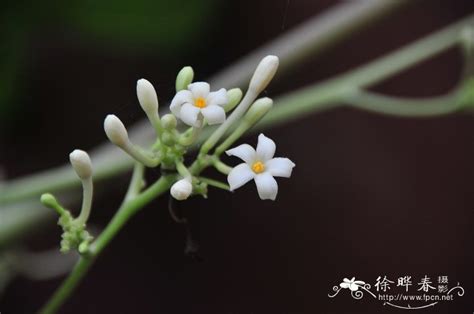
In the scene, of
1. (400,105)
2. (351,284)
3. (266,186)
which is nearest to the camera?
(266,186)

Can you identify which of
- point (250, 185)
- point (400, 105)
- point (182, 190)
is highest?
point (400, 105)

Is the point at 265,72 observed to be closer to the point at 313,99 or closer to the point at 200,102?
the point at 200,102

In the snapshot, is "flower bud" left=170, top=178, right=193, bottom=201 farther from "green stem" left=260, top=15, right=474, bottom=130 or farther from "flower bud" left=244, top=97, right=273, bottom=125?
"green stem" left=260, top=15, right=474, bottom=130

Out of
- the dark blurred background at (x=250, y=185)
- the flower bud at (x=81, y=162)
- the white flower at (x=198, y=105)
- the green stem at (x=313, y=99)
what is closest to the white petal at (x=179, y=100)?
the white flower at (x=198, y=105)

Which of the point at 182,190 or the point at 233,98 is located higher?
the point at 233,98

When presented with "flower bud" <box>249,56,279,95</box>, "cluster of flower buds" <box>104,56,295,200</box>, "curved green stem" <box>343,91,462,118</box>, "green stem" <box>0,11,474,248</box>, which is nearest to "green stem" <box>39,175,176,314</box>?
"cluster of flower buds" <box>104,56,295,200</box>

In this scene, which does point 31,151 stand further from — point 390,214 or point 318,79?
point 390,214

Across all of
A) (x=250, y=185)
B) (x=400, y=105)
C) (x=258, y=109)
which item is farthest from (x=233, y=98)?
(x=400, y=105)

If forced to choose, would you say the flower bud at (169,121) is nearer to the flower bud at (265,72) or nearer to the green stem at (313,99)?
the flower bud at (265,72)
